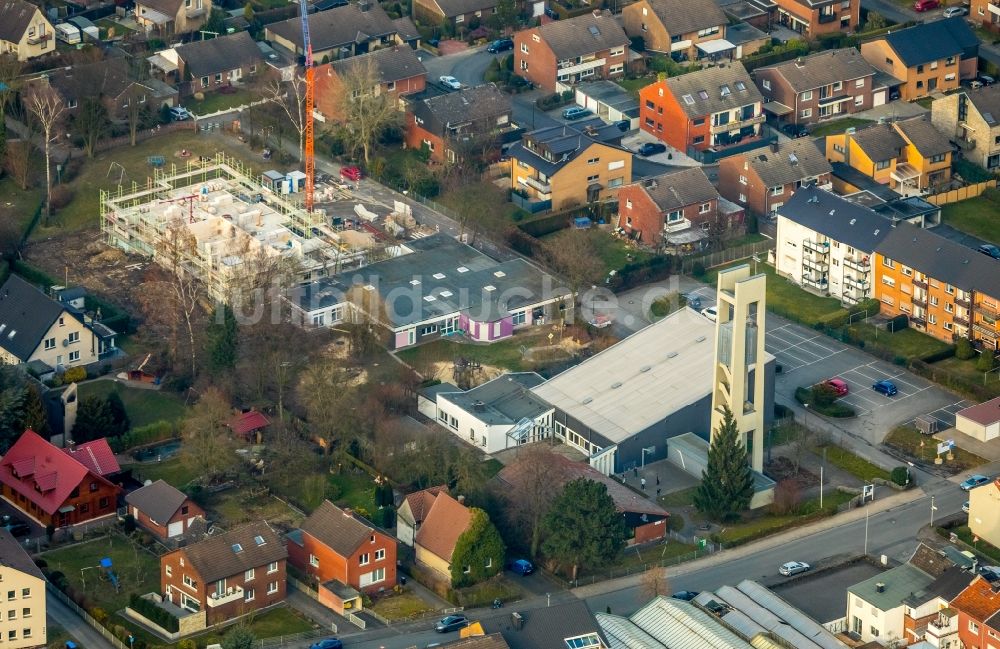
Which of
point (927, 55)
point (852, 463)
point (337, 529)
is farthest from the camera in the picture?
point (927, 55)

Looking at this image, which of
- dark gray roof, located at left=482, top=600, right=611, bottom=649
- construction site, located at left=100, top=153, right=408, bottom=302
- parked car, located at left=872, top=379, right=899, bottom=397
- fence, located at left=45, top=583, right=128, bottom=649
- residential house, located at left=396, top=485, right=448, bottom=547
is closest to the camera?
dark gray roof, located at left=482, top=600, right=611, bottom=649

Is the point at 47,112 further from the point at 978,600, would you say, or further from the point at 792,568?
Answer: the point at 978,600

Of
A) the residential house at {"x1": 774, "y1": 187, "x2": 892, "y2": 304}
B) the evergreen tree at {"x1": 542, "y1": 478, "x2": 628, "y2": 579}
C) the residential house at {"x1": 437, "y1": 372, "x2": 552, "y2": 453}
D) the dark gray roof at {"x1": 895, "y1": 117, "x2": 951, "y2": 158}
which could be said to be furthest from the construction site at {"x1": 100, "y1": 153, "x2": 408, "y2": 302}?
the dark gray roof at {"x1": 895, "y1": 117, "x2": 951, "y2": 158}

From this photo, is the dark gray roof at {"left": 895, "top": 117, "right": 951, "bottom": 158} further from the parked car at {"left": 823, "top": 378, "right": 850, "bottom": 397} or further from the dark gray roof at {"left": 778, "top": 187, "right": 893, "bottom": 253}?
the parked car at {"left": 823, "top": 378, "right": 850, "bottom": 397}

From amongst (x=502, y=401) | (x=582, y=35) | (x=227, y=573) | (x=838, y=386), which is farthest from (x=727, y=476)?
(x=582, y=35)

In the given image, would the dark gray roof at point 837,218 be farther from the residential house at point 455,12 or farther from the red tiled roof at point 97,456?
the red tiled roof at point 97,456

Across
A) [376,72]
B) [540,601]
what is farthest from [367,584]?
[376,72]
